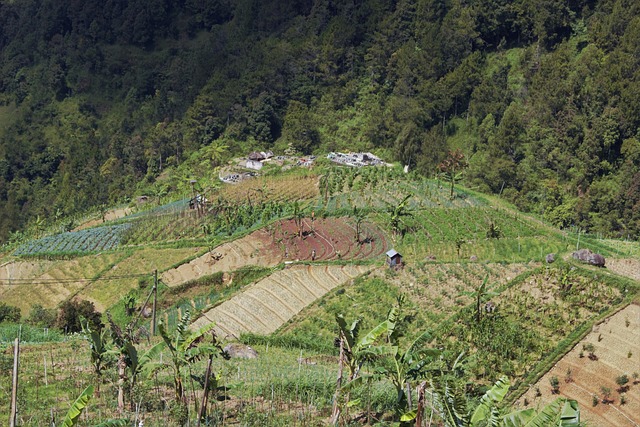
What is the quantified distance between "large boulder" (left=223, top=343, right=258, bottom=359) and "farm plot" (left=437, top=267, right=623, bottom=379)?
491 cm

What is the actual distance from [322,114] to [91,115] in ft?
77.1

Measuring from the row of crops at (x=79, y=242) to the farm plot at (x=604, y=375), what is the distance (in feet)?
75.2

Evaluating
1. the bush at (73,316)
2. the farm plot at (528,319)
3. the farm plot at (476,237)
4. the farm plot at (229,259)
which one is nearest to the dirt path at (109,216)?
the farm plot at (229,259)

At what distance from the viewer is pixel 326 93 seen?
58562 millimetres

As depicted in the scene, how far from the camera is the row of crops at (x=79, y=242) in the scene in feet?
123

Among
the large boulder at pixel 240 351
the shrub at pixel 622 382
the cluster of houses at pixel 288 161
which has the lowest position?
the cluster of houses at pixel 288 161

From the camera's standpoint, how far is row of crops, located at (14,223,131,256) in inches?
1474

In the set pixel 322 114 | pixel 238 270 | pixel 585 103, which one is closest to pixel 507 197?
pixel 585 103

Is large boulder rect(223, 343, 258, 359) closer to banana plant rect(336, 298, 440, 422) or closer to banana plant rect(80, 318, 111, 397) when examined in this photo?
banana plant rect(80, 318, 111, 397)

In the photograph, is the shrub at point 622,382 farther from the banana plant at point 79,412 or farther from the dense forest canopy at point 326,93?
the dense forest canopy at point 326,93

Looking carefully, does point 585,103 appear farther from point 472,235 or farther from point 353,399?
point 353,399

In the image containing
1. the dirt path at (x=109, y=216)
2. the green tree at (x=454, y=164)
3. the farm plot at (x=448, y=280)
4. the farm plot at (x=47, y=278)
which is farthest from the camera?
the dirt path at (x=109, y=216)

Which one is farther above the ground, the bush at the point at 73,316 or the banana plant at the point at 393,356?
the banana plant at the point at 393,356

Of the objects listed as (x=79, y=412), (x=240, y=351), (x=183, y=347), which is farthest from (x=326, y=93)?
(x=79, y=412)
